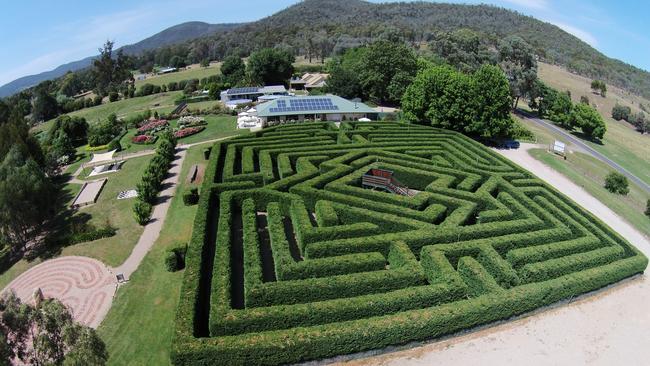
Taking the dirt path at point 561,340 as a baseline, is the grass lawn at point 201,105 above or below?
above

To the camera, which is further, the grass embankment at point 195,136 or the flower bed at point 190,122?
the flower bed at point 190,122

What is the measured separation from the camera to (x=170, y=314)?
25922 mm

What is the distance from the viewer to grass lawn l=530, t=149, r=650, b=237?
43.0 meters

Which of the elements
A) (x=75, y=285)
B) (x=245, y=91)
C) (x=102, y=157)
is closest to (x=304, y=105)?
(x=245, y=91)

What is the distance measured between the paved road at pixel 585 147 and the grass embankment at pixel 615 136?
77.7 inches

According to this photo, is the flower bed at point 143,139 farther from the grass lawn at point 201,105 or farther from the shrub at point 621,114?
the shrub at point 621,114

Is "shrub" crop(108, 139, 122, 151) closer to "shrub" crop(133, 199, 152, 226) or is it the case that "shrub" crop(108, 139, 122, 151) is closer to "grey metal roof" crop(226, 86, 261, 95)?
"shrub" crop(133, 199, 152, 226)

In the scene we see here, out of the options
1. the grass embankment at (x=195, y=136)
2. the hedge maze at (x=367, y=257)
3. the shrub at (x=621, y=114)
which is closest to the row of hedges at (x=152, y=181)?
the hedge maze at (x=367, y=257)

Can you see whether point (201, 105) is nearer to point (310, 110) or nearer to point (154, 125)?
point (154, 125)

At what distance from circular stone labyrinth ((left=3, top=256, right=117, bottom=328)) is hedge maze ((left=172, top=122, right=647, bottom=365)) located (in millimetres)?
7992

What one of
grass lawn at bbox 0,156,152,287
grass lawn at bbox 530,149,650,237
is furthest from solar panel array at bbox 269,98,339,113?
grass lawn at bbox 530,149,650,237

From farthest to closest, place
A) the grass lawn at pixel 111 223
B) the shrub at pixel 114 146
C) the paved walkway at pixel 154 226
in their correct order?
the shrub at pixel 114 146, the grass lawn at pixel 111 223, the paved walkway at pixel 154 226

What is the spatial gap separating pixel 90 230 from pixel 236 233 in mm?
16753

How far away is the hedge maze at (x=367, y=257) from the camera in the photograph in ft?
71.5
